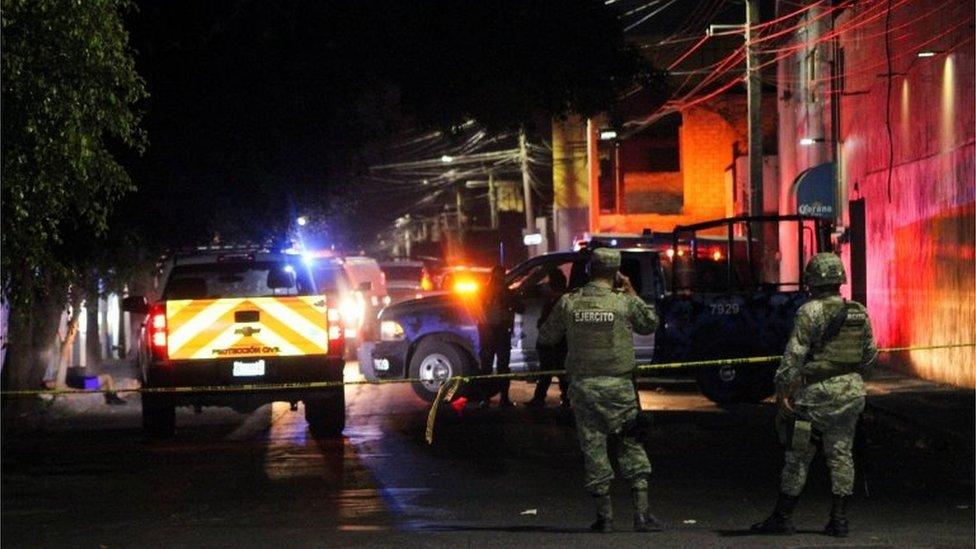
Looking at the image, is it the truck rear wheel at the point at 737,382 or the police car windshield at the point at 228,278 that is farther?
the truck rear wheel at the point at 737,382

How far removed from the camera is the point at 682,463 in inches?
588

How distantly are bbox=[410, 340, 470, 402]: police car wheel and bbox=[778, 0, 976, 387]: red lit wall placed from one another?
21.3 ft

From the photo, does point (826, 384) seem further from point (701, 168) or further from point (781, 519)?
point (701, 168)

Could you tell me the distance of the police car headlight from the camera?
22.0 meters

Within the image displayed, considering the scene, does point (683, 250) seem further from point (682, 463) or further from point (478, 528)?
point (478, 528)

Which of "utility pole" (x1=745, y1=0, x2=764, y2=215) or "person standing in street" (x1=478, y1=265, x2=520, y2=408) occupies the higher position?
"utility pole" (x1=745, y1=0, x2=764, y2=215)

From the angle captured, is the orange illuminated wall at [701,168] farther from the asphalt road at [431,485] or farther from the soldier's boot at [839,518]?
the soldier's boot at [839,518]

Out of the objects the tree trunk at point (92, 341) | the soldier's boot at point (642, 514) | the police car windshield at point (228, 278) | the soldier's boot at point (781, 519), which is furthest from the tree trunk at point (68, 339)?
the soldier's boot at point (781, 519)

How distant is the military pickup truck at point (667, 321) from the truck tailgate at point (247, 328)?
431 centimetres

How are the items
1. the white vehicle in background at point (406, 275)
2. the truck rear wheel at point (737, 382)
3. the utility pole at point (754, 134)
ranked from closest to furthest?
the truck rear wheel at point (737, 382) → the utility pole at point (754, 134) → the white vehicle in background at point (406, 275)

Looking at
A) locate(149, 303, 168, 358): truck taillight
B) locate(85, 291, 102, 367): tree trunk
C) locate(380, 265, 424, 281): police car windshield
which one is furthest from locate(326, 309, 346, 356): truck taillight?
locate(380, 265, 424, 281): police car windshield

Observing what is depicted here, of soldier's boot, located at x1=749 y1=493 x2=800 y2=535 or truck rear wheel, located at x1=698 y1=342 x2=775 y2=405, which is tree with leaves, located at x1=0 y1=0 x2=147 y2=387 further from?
truck rear wheel, located at x1=698 y1=342 x2=775 y2=405

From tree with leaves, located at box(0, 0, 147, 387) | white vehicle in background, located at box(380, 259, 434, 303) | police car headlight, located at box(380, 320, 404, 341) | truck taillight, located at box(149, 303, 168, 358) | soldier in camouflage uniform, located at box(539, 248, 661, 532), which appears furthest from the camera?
white vehicle in background, located at box(380, 259, 434, 303)

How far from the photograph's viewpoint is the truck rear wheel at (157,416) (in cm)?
1767
